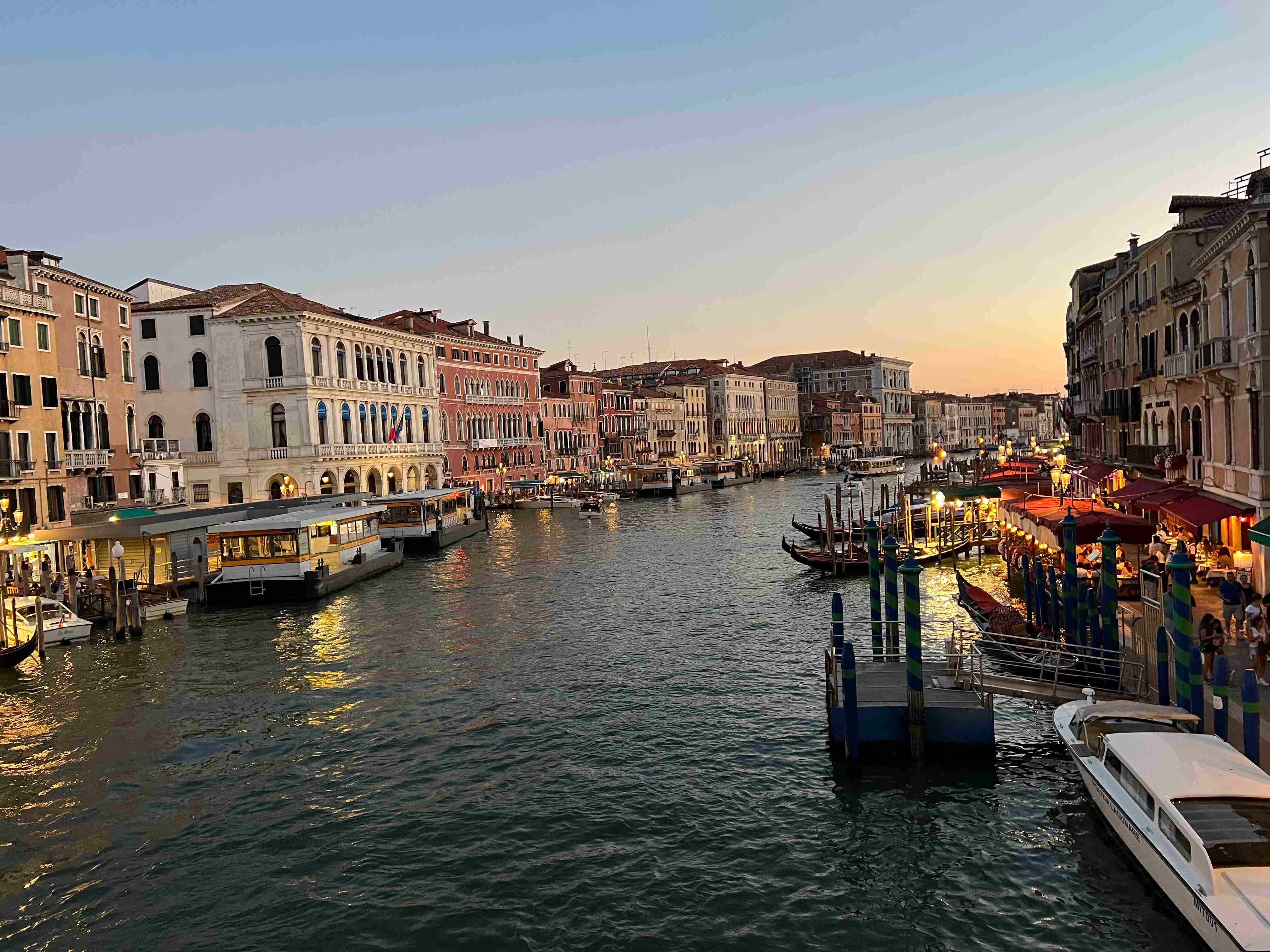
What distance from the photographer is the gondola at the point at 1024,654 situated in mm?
12086

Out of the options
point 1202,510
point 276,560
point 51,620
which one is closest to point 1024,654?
point 1202,510

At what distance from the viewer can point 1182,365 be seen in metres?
19.3

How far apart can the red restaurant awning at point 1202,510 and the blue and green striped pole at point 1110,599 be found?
446cm

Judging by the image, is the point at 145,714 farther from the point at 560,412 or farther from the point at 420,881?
the point at 560,412

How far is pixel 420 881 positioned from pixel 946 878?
5105 mm

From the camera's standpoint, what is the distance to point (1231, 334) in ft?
55.0

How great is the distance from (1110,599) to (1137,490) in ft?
37.9

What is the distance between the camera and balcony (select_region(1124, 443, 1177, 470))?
878 inches

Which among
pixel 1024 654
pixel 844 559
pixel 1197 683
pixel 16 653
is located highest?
pixel 1197 683

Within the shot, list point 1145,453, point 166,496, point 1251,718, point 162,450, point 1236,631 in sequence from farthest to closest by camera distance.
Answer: point 162,450 < point 166,496 < point 1145,453 < point 1236,631 < point 1251,718

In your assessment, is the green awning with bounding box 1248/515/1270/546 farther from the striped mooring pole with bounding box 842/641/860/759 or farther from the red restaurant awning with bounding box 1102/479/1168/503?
the red restaurant awning with bounding box 1102/479/1168/503

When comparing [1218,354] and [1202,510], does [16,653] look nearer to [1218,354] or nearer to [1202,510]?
[1202,510]

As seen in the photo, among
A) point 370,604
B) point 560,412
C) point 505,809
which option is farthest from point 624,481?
point 505,809

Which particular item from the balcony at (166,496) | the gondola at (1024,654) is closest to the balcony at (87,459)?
the balcony at (166,496)
